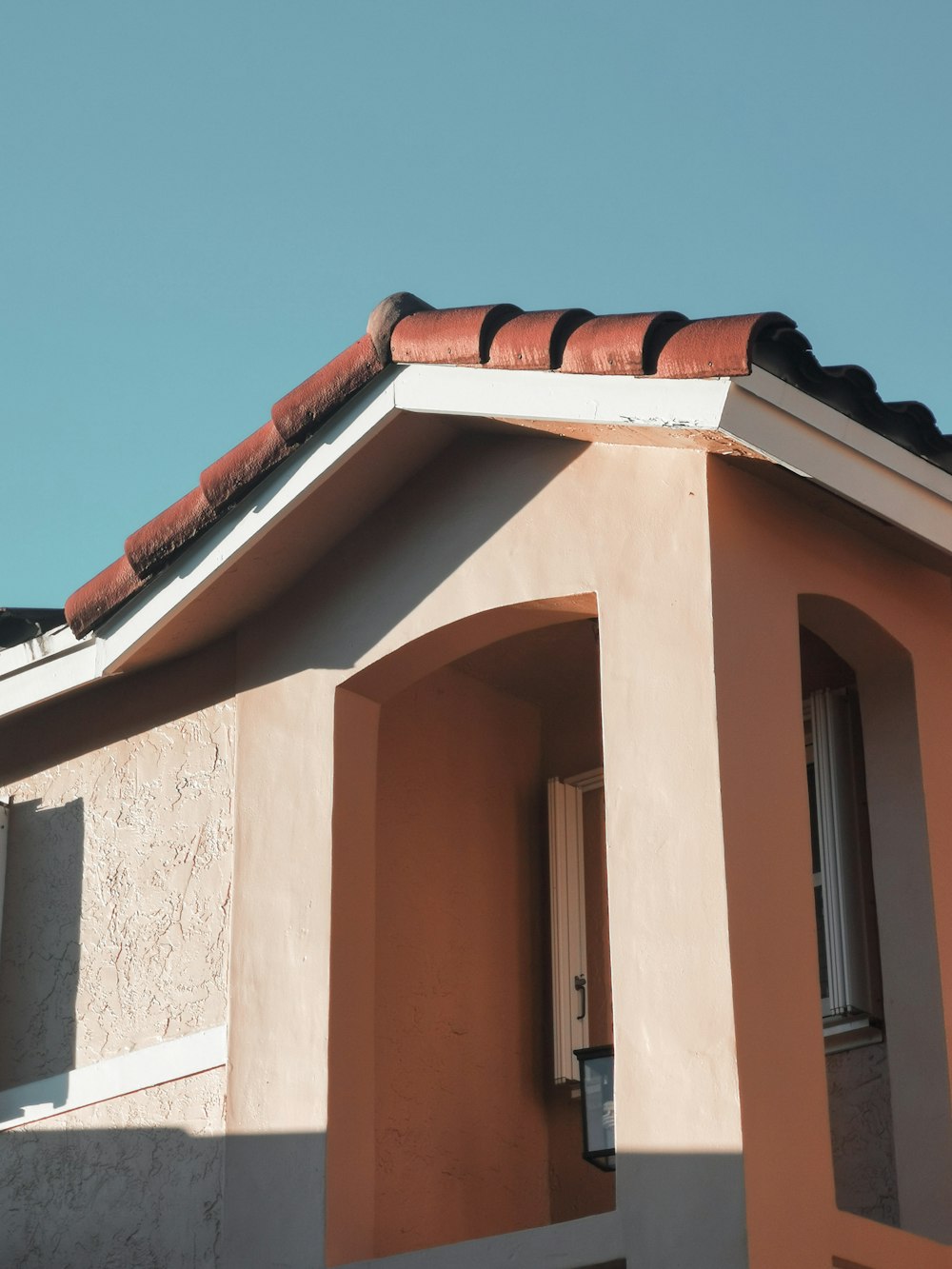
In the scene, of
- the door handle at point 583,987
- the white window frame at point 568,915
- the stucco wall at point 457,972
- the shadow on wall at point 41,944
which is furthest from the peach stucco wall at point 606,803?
the shadow on wall at point 41,944

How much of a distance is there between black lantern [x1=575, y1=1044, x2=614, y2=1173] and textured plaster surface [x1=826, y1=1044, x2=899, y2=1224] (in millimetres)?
779

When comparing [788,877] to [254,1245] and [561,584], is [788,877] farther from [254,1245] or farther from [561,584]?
[254,1245]

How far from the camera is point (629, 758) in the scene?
19.0 feet

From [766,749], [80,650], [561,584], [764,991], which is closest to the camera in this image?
[764,991]

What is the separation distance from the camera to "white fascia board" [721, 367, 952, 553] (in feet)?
18.3

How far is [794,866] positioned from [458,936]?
204cm

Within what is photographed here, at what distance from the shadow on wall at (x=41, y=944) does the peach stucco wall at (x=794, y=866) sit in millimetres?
2976

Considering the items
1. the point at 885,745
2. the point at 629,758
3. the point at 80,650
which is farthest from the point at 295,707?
the point at 885,745

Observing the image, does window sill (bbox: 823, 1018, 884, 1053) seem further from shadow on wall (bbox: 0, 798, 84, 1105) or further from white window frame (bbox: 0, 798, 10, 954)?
white window frame (bbox: 0, 798, 10, 954)

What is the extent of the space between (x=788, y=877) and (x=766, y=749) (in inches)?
15.9

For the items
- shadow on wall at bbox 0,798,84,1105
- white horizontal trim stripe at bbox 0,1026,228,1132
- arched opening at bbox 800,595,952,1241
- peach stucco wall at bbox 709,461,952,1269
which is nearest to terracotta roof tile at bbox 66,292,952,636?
peach stucco wall at bbox 709,461,952,1269

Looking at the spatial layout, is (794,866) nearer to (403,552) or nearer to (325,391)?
(403,552)

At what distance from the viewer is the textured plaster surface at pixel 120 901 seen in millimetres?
6992

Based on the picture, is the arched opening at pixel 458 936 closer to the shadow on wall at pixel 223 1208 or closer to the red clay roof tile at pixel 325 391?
the shadow on wall at pixel 223 1208
